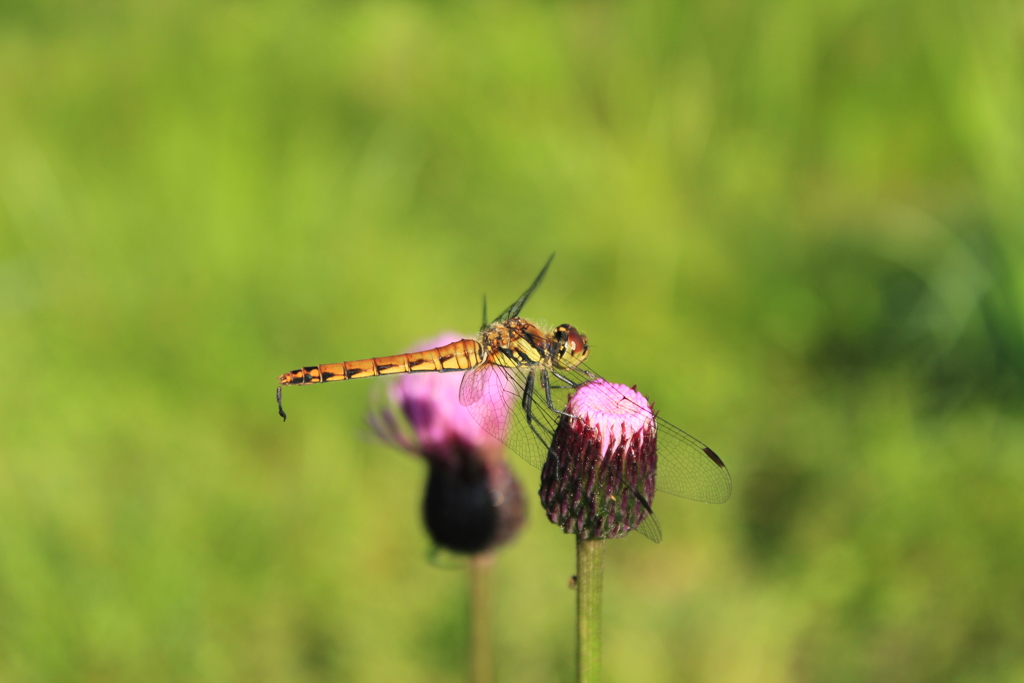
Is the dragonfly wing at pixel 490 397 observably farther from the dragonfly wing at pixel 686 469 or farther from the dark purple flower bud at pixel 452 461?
the dragonfly wing at pixel 686 469

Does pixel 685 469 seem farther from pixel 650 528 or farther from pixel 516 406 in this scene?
pixel 516 406

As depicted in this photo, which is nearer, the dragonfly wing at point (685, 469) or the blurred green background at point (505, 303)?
the dragonfly wing at point (685, 469)

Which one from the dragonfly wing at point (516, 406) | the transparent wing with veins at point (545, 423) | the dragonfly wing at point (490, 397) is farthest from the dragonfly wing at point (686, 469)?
the dragonfly wing at point (490, 397)

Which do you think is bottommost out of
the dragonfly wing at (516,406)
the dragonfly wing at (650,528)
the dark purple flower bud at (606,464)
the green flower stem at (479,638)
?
the green flower stem at (479,638)

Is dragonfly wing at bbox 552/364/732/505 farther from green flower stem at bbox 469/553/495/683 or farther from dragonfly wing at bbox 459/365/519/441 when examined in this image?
green flower stem at bbox 469/553/495/683

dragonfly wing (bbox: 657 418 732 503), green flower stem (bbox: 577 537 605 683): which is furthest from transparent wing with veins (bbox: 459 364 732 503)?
green flower stem (bbox: 577 537 605 683)

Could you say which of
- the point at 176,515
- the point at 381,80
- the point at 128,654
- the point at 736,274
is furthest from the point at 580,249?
the point at 128,654
